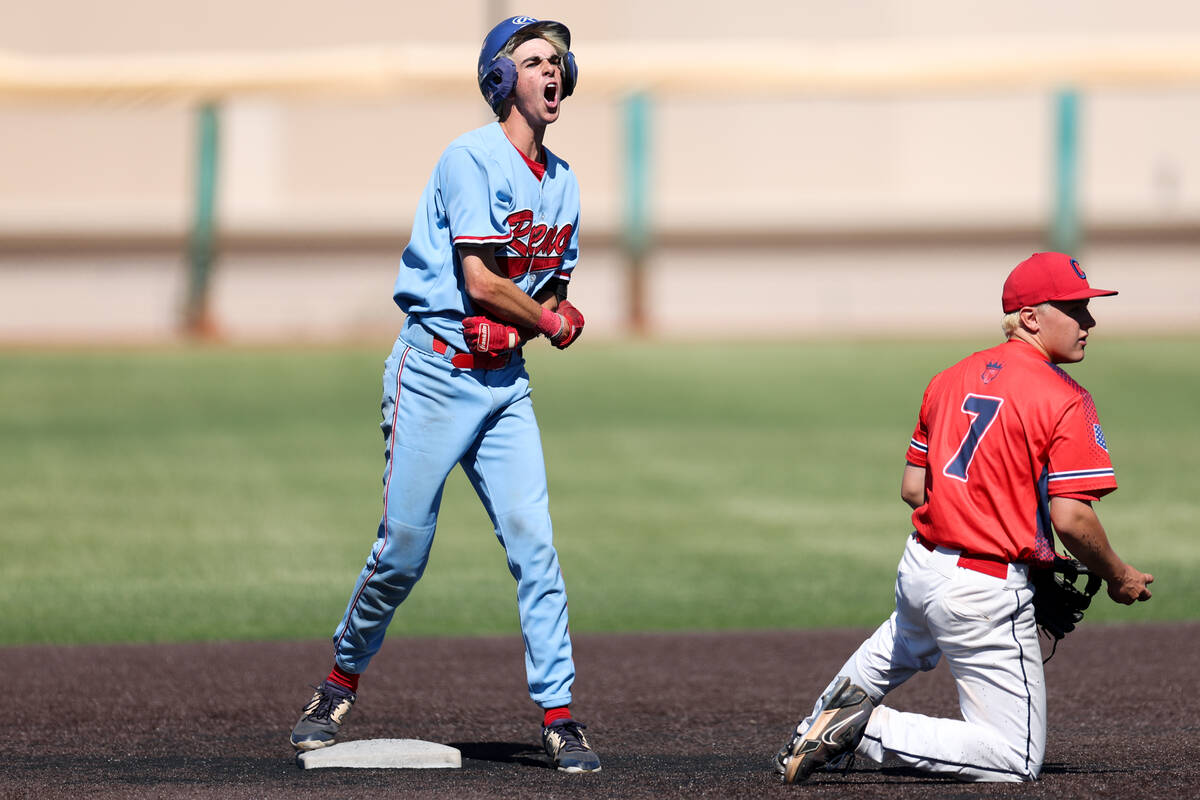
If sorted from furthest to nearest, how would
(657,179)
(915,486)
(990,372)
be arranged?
(657,179) < (915,486) < (990,372)

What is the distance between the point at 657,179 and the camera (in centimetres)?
2744

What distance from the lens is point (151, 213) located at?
2342 centimetres

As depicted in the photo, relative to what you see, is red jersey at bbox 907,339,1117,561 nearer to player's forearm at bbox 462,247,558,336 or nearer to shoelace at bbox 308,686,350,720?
player's forearm at bbox 462,247,558,336

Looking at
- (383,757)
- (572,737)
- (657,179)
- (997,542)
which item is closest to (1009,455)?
(997,542)

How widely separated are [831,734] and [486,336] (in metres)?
1.70

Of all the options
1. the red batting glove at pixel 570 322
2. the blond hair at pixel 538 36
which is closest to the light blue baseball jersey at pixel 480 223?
the red batting glove at pixel 570 322

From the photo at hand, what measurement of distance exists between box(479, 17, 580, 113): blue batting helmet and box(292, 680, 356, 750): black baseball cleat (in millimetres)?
2138

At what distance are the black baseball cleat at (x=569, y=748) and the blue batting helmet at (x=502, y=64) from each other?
6.96 ft

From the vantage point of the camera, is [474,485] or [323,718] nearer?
[474,485]

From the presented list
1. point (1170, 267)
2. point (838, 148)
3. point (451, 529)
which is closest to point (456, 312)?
point (451, 529)

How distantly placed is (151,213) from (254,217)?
152cm

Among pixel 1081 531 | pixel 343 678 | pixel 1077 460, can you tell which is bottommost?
pixel 343 678

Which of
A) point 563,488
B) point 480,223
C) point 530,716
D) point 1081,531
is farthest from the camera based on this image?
point 563,488

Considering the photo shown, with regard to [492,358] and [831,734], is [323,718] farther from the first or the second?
[831,734]
